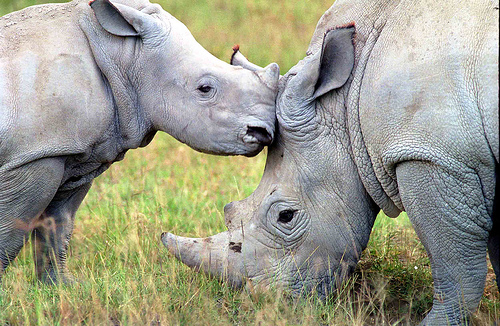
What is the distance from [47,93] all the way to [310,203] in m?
1.84

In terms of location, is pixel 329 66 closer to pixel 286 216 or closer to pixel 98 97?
pixel 286 216

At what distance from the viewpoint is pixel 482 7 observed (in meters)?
4.11

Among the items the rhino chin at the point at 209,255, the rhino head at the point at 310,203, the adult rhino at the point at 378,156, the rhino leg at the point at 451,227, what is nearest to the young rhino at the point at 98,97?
the rhino head at the point at 310,203

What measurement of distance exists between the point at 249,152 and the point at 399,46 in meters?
1.20

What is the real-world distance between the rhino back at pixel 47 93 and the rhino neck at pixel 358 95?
63.4 inches

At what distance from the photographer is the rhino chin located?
15.9 ft

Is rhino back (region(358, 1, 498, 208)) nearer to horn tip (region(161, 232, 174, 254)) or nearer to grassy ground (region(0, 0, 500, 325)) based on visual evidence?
grassy ground (region(0, 0, 500, 325))

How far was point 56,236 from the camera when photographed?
5656mm

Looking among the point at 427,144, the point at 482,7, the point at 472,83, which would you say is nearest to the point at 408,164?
the point at 427,144

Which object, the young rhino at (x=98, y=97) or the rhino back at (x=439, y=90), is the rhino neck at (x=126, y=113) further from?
the rhino back at (x=439, y=90)

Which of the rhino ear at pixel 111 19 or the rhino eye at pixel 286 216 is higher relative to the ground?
the rhino ear at pixel 111 19

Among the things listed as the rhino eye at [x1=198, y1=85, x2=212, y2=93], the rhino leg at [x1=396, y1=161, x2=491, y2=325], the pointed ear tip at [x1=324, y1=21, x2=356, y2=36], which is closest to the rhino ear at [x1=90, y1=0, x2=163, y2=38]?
the rhino eye at [x1=198, y1=85, x2=212, y2=93]

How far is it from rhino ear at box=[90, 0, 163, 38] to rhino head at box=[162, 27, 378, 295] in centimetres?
99

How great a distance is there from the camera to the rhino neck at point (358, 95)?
4621 mm
